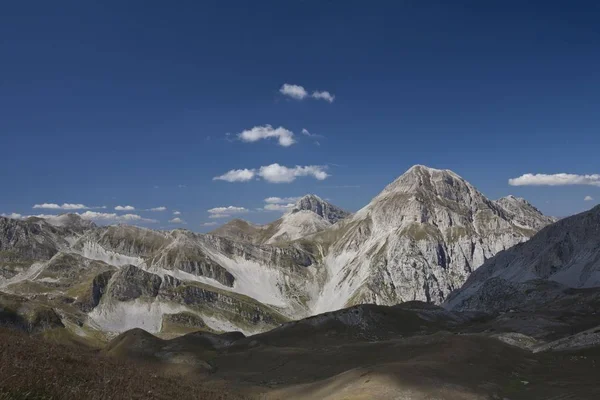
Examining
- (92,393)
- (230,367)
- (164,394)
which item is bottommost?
(230,367)

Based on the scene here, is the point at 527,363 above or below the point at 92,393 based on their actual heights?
below

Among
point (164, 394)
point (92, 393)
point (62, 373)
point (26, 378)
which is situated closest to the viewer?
point (26, 378)

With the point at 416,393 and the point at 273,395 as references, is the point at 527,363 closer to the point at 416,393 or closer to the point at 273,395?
the point at 416,393

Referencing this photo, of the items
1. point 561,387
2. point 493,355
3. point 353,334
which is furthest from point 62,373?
point 353,334

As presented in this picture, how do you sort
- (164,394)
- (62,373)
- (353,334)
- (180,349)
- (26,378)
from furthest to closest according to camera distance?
(353,334) → (180,349) → (164,394) → (62,373) → (26,378)

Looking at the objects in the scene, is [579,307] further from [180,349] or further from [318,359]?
[180,349]

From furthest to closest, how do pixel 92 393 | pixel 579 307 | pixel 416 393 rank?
pixel 579 307, pixel 416 393, pixel 92 393

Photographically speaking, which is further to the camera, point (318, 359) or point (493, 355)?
point (318, 359)

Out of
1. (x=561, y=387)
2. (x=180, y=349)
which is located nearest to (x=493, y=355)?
(x=561, y=387)

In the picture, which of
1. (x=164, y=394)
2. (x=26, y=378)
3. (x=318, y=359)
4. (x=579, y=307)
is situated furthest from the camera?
(x=579, y=307)
